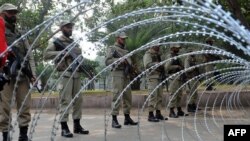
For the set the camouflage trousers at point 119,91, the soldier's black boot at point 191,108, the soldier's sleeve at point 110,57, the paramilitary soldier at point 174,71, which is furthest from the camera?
the soldier's black boot at point 191,108

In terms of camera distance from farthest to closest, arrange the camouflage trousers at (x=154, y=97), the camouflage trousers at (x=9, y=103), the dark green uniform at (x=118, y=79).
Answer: the camouflage trousers at (x=154, y=97) < the dark green uniform at (x=118, y=79) < the camouflage trousers at (x=9, y=103)

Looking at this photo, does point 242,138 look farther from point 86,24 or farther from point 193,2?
point 86,24

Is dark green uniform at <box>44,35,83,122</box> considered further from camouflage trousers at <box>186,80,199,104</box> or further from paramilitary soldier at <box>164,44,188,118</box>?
camouflage trousers at <box>186,80,199,104</box>

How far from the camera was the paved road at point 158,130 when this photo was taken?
6836 mm

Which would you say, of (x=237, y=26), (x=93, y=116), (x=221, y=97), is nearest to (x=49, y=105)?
(x=93, y=116)

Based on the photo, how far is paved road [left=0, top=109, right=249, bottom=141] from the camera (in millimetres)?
6836

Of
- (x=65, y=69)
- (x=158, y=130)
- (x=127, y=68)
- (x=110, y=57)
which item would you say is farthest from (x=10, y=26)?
(x=158, y=130)

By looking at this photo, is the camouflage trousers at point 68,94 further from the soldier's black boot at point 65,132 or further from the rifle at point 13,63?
the rifle at point 13,63

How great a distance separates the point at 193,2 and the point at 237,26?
0.40m

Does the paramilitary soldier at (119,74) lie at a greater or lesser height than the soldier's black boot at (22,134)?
greater

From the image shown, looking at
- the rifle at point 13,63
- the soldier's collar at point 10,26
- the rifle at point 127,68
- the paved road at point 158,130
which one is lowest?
the paved road at point 158,130

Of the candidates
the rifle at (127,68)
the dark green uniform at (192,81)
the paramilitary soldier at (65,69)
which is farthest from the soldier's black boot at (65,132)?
the dark green uniform at (192,81)

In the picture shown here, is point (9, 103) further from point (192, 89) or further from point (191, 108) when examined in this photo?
point (191, 108)

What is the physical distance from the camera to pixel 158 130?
25.3ft
